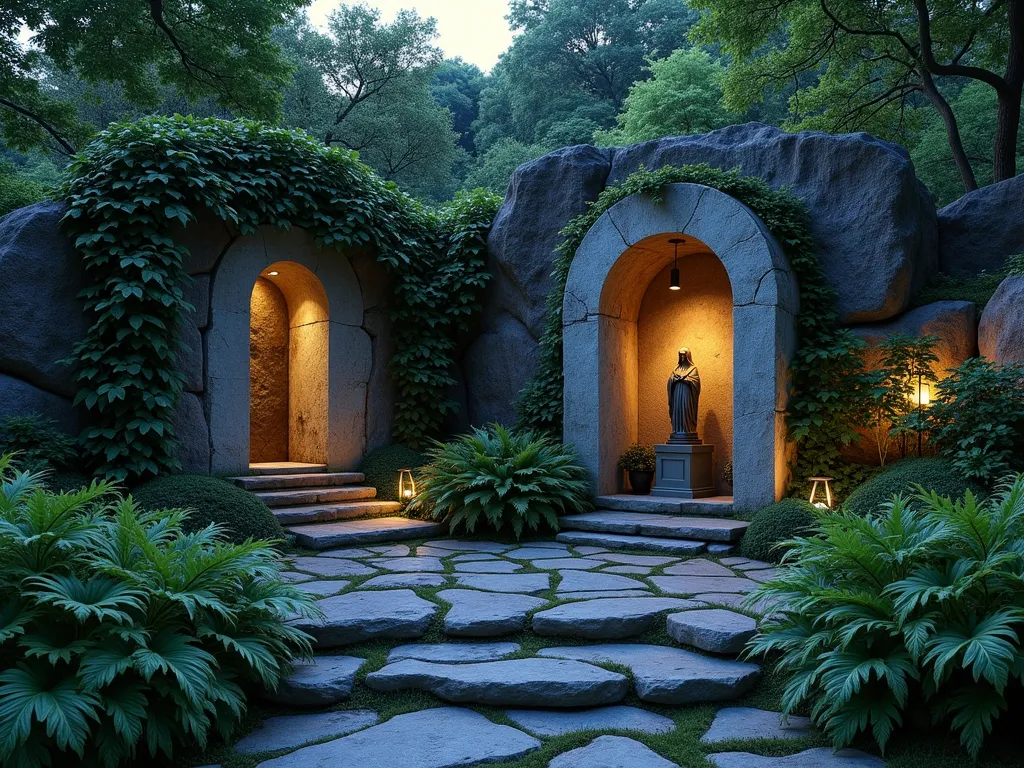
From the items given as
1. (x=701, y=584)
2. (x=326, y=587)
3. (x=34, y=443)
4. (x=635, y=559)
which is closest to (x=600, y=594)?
(x=701, y=584)

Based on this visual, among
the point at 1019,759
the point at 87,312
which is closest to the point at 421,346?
the point at 87,312

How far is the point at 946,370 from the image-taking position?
7.71 meters

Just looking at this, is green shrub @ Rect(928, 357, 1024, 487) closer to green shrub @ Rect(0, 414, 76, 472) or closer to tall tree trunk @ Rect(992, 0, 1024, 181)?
tall tree trunk @ Rect(992, 0, 1024, 181)

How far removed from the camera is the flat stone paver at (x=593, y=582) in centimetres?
570

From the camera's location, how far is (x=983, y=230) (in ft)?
31.1

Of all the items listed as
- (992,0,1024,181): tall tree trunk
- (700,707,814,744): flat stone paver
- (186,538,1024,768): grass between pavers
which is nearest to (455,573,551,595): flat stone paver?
(186,538,1024,768): grass between pavers

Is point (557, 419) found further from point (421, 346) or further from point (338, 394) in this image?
point (338, 394)

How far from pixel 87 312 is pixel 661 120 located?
18059mm

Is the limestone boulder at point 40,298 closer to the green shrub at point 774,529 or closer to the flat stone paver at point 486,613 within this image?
the flat stone paver at point 486,613

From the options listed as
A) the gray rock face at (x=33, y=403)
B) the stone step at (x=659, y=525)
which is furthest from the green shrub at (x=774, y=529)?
the gray rock face at (x=33, y=403)

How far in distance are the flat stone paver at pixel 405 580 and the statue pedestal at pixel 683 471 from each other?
3.87m

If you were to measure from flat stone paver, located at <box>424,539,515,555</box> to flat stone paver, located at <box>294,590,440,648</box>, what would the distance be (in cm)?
238

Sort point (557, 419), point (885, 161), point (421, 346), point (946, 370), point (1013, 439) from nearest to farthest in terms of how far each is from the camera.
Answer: point (1013, 439) → point (946, 370) → point (885, 161) → point (557, 419) → point (421, 346)

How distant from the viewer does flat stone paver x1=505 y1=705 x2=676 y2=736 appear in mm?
3734
